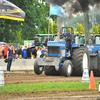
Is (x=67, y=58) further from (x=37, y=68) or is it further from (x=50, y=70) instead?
(x=37, y=68)

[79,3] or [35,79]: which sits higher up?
[79,3]

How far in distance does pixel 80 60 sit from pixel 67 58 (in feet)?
2.86

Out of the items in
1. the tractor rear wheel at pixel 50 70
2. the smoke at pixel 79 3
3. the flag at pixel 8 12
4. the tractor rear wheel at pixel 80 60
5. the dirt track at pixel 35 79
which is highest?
the flag at pixel 8 12

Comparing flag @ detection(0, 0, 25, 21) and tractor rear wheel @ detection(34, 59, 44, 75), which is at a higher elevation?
flag @ detection(0, 0, 25, 21)

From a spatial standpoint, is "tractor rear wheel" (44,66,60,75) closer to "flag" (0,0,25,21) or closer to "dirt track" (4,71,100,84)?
"dirt track" (4,71,100,84)

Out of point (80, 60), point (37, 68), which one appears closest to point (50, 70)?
point (37, 68)

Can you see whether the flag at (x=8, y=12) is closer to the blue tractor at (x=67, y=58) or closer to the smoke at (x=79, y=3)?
the blue tractor at (x=67, y=58)

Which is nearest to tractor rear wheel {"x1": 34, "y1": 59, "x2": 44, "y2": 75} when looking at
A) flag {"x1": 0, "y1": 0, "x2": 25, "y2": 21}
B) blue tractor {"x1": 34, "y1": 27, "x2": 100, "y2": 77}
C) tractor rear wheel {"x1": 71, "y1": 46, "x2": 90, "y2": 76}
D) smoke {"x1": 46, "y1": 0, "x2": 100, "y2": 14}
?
blue tractor {"x1": 34, "y1": 27, "x2": 100, "y2": 77}

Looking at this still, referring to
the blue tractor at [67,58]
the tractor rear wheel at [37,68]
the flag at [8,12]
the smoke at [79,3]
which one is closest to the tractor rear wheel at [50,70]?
the blue tractor at [67,58]

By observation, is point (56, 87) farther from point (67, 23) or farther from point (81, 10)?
Answer: point (67, 23)

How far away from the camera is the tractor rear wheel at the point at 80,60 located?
1621 centimetres

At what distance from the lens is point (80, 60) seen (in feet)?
53.1

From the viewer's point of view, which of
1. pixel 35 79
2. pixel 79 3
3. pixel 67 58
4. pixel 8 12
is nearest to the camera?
pixel 35 79

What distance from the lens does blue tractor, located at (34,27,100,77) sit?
16.0m
